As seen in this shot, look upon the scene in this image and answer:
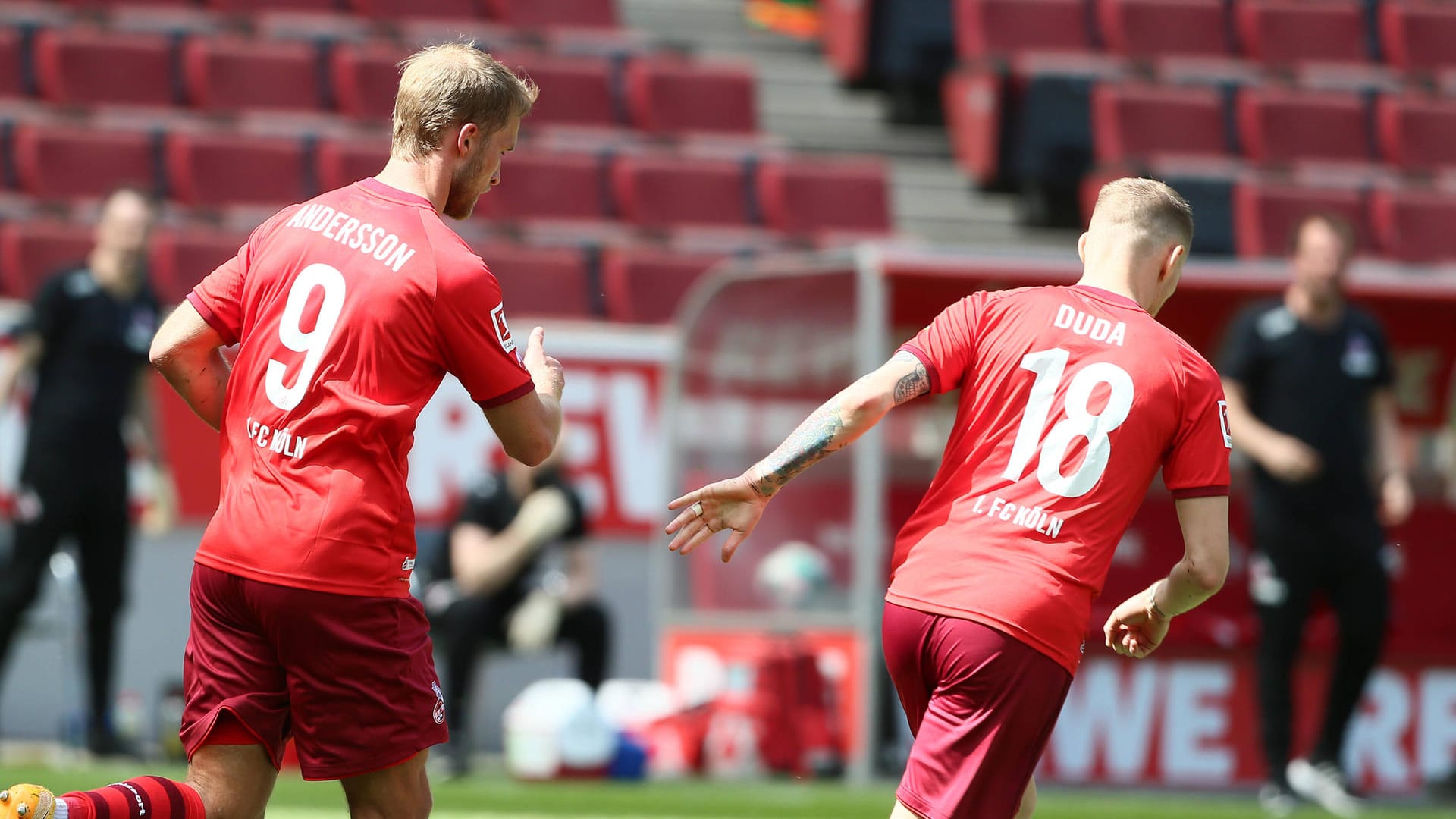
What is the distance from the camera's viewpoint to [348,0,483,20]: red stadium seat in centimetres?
1489

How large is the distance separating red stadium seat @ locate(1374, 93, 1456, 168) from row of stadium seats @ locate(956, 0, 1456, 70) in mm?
1225

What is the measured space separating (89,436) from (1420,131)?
11052mm

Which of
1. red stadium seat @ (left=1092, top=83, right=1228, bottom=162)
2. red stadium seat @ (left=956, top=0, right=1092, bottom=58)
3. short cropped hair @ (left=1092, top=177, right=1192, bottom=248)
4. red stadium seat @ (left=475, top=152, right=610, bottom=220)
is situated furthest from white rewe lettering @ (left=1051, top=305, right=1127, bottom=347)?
red stadium seat @ (left=956, top=0, right=1092, bottom=58)

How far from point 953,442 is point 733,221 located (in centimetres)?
981

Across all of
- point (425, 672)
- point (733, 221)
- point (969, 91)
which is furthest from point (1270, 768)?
point (969, 91)

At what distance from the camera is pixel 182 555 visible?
32.9 ft

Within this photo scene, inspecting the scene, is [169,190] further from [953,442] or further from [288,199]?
[953,442]

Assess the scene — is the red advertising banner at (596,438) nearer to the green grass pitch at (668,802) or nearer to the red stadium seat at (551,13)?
the green grass pitch at (668,802)

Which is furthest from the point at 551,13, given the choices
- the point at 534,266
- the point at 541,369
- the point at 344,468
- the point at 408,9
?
the point at 344,468

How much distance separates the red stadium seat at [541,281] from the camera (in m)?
11.9

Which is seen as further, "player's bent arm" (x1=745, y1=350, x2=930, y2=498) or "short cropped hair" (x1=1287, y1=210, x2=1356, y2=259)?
"short cropped hair" (x1=1287, y1=210, x2=1356, y2=259)

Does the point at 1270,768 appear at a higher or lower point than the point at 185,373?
lower

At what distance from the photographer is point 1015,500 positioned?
386cm

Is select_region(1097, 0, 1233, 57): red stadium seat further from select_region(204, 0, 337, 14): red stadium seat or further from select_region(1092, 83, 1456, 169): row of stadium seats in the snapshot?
select_region(204, 0, 337, 14): red stadium seat
